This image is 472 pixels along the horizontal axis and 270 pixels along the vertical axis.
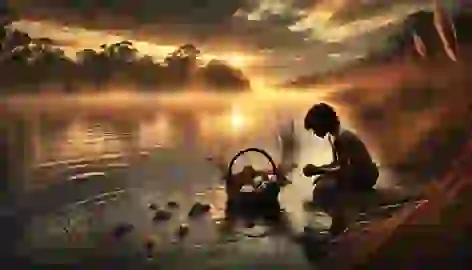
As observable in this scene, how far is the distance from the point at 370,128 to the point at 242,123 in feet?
0.76

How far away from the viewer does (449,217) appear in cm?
108

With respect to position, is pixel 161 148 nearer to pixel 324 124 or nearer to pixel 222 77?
pixel 222 77

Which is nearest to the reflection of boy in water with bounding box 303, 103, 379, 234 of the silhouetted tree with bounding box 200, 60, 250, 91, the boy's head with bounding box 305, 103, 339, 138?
the boy's head with bounding box 305, 103, 339, 138

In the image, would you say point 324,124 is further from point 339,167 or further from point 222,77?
point 222,77

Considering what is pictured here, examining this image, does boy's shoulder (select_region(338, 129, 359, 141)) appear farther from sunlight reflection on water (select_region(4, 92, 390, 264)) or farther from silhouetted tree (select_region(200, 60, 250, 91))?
silhouetted tree (select_region(200, 60, 250, 91))

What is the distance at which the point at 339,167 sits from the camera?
108 centimetres

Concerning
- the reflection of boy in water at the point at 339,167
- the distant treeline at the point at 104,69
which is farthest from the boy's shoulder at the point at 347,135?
the distant treeline at the point at 104,69

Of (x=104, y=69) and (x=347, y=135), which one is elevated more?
(x=104, y=69)

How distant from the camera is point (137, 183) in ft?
3.52

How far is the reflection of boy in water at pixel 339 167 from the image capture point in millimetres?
1080

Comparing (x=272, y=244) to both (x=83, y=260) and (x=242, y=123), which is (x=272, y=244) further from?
(x=83, y=260)

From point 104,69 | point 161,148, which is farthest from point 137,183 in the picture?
point 104,69

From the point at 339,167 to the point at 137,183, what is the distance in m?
0.36

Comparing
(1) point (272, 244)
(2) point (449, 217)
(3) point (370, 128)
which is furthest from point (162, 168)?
(2) point (449, 217)
